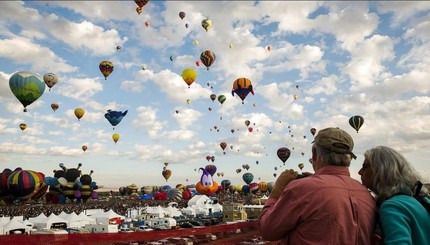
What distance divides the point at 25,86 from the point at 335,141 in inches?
1641

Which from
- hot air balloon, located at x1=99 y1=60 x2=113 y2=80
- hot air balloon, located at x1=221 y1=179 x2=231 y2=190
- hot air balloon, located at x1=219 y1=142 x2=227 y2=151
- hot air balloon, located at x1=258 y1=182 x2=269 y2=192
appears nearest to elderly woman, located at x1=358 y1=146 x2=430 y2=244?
hot air balloon, located at x1=99 y1=60 x2=113 y2=80

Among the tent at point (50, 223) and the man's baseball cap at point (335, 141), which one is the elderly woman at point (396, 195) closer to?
the man's baseball cap at point (335, 141)

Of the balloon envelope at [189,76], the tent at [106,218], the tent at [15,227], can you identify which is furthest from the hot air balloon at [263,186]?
the tent at [15,227]

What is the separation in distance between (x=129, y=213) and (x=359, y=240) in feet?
142

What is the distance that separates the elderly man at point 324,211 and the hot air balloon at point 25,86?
4152 cm

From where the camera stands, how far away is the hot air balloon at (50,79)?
47188 mm

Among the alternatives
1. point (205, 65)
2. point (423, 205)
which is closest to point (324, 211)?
point (423, 205)

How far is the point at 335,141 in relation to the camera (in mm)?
2562

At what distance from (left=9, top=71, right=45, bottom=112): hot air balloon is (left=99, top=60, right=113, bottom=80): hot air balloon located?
9940 mm

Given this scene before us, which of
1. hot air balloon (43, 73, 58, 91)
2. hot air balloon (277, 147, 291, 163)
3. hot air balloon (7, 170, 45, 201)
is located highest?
hot air balloon (43, 73, 58, 91)

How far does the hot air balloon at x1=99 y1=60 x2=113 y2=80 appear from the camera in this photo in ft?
157

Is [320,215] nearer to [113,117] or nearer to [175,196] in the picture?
[113,117]

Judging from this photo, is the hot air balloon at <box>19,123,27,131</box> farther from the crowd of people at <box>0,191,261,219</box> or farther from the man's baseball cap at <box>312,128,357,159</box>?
the man's baseball cap at <box>312,128,357,159</box>

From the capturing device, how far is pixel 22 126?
65.7 metres
